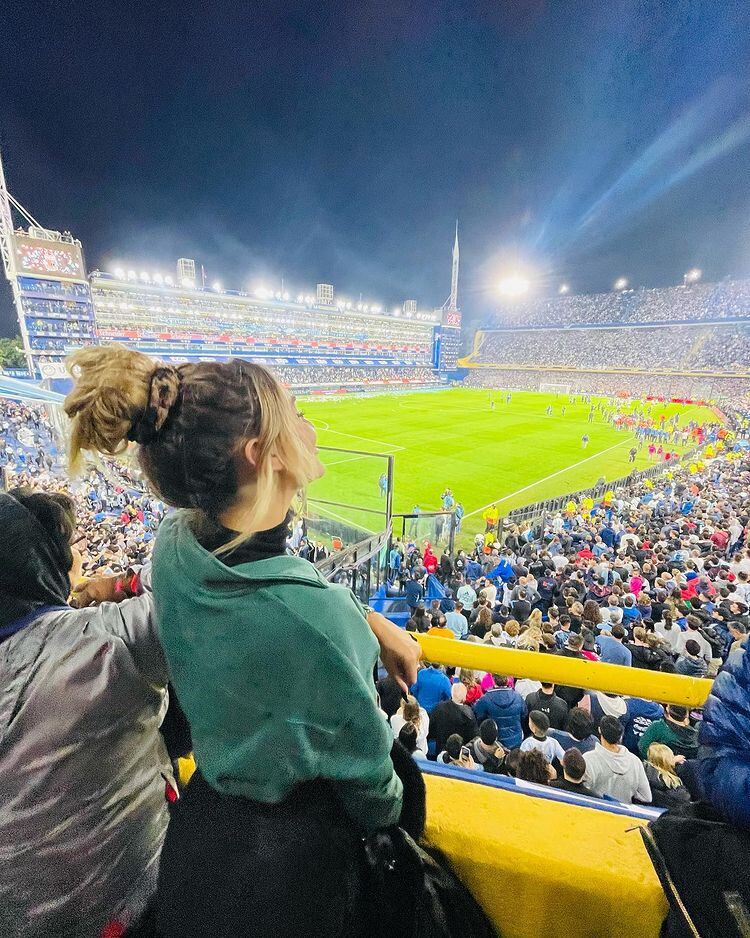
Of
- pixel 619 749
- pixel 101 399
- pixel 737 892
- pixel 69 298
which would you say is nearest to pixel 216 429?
pixel 101 399

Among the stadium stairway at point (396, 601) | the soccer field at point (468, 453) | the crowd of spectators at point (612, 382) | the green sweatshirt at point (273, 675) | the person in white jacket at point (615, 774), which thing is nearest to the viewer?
the green sweatshirt at point (273, 675)

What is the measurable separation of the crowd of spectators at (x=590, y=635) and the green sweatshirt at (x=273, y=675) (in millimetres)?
1004

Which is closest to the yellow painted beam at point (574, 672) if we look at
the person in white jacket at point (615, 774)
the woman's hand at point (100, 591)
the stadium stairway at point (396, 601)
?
the woman's hand at point (100, 591)

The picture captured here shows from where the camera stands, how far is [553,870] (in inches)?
47.1

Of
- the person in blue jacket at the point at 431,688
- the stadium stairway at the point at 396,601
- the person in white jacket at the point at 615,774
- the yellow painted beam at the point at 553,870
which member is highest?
the yellow painted beam at the point at 553,870

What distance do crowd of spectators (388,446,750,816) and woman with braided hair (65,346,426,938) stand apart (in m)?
0.99

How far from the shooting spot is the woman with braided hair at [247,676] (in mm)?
738

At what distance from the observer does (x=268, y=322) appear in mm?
77125

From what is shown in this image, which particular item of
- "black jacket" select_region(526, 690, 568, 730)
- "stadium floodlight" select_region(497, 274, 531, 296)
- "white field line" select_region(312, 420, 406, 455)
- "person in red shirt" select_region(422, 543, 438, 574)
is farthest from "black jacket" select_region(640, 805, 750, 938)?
"stadium floodlight" select_region(497, 274, 531, 296)

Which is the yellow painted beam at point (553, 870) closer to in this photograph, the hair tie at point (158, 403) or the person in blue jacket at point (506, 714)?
the hair tie at point (158, 403)

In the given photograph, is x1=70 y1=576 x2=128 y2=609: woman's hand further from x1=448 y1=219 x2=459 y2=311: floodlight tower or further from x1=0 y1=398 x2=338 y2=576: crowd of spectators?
x1=448 y1=219 x2=459 y2=311: floodlight tower

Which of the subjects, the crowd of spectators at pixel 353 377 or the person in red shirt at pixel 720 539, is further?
the crowd of spectators at pixel 353 377

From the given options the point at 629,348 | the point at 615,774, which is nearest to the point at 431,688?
the point at 615,774

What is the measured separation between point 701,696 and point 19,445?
25.0 meters
